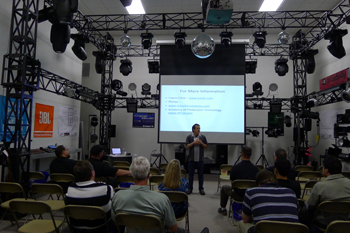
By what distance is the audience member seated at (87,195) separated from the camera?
1978 millimetres

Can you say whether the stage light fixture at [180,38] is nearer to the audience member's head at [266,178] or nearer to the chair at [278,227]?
the audience member's head at [266,178]

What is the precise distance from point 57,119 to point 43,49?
214 cm

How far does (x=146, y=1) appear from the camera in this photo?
7227 millimetres

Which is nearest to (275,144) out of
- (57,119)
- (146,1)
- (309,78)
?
(309,78)

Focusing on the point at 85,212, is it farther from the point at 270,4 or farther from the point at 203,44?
the point at 270,4

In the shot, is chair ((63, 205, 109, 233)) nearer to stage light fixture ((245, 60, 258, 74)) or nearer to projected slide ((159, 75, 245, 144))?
projected slide ((159, 75, 245, 144))

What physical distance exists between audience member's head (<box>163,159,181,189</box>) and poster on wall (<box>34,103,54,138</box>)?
5.06m

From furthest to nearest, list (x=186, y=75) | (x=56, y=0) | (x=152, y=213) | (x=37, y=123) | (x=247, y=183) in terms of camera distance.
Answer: (x=186, y=75), (x=37, y=123), (x=56, y=0), (x=247, y=183), (x=152, y=213)

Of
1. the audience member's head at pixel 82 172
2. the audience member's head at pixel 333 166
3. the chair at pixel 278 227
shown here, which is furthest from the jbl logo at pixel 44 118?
the audience member's head at pixel 333 166

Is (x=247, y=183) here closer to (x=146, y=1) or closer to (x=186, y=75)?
(x=186, y=75)

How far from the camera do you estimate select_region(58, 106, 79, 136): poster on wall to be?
707 cm

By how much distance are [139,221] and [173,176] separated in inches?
33.7

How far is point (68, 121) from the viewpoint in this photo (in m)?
7.46

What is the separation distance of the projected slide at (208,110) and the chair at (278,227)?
4.63m
